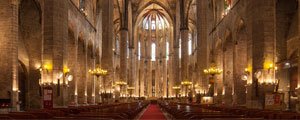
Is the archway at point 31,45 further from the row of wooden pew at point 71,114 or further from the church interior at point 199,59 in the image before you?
the row of wooden pew at point 71,114

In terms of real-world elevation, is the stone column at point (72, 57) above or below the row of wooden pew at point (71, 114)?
above

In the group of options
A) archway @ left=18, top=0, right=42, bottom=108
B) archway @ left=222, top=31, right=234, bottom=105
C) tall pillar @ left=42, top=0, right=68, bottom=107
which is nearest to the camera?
tall pillar @ left=42, top=0, right=68, bottom=107

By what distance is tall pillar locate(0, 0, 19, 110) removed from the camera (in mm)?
26641

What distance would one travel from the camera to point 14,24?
2733 centimetres

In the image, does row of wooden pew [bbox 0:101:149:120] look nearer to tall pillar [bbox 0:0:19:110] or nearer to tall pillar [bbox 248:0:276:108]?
tall pillar [bbox 0:0:19:110]

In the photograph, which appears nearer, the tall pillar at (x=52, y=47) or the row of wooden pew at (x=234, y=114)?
the row of wooden pew at (x=234, y=114)

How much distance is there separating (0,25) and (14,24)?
3.10 feet

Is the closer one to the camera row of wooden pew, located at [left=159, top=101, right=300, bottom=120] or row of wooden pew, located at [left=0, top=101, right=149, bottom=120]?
row of wooden pew, located at [left=0, top=101, right=149, bottom=120]

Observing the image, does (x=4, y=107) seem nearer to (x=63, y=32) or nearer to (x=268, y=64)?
(x=63, y=32)

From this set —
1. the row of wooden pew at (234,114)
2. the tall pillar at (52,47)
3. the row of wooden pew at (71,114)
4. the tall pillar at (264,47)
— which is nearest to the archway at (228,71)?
the tall pillar at (264,47)

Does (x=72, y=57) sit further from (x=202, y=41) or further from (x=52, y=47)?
(x=202, y=41)

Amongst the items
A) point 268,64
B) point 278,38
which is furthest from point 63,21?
point 278,38

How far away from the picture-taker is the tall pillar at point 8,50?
26641 mm

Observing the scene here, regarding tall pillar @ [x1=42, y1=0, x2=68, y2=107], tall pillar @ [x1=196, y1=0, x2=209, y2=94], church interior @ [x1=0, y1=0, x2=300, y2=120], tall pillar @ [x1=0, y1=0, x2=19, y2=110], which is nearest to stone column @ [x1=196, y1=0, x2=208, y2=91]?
tall pillar @ [x1=196, y1=0, x2=209, y2=94]
